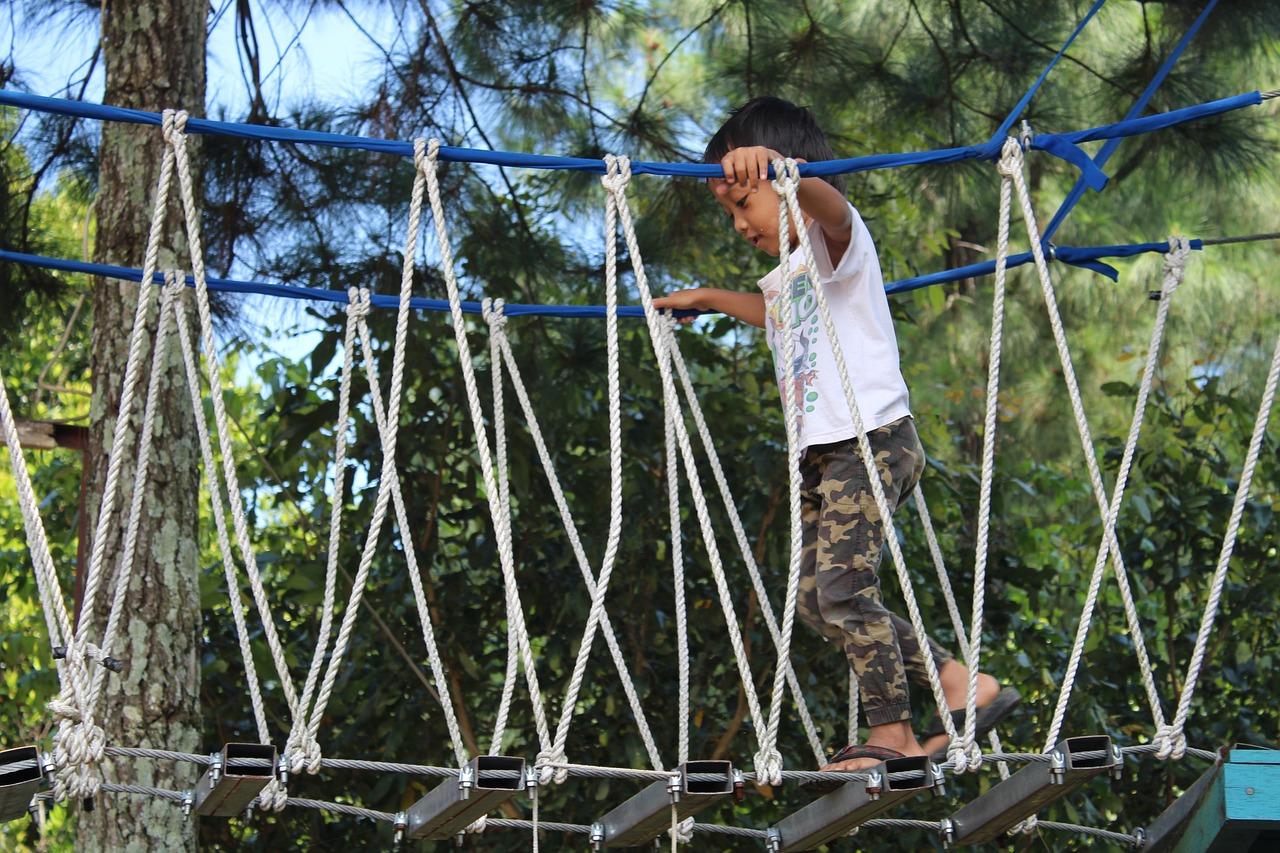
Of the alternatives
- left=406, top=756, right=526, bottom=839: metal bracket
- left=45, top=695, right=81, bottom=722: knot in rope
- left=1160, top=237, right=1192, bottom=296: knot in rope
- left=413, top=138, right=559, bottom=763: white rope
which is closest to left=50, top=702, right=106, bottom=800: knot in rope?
left=45, top=695, right=81, bottom=722: knot in rope

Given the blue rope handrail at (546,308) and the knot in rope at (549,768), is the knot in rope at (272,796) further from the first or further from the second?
the blue rope handrail at (546,308)

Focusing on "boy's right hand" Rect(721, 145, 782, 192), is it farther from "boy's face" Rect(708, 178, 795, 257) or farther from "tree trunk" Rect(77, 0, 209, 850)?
"tree trunk" Rect(77, 0, 209, 850)

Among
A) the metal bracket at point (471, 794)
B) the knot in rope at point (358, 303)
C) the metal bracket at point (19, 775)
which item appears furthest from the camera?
the knot in rope at point (358, 303)

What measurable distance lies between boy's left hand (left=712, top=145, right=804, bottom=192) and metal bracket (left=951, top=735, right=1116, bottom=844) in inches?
30.8

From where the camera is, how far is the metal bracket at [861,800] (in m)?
1.81

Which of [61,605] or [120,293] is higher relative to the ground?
[120,293]

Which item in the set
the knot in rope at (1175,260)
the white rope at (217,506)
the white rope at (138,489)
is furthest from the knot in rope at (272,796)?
the knot in rope at (1175,260)

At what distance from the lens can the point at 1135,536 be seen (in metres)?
3.48

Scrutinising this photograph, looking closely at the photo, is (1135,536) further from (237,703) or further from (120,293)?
(120,293)

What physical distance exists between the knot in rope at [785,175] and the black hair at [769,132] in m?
0.34

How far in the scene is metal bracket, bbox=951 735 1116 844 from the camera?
185 centimetres

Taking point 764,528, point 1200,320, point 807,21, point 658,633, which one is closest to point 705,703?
point 658,633

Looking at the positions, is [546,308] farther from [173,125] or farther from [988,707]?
[988,707]

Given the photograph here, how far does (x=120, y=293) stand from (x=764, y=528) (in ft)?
4.27
